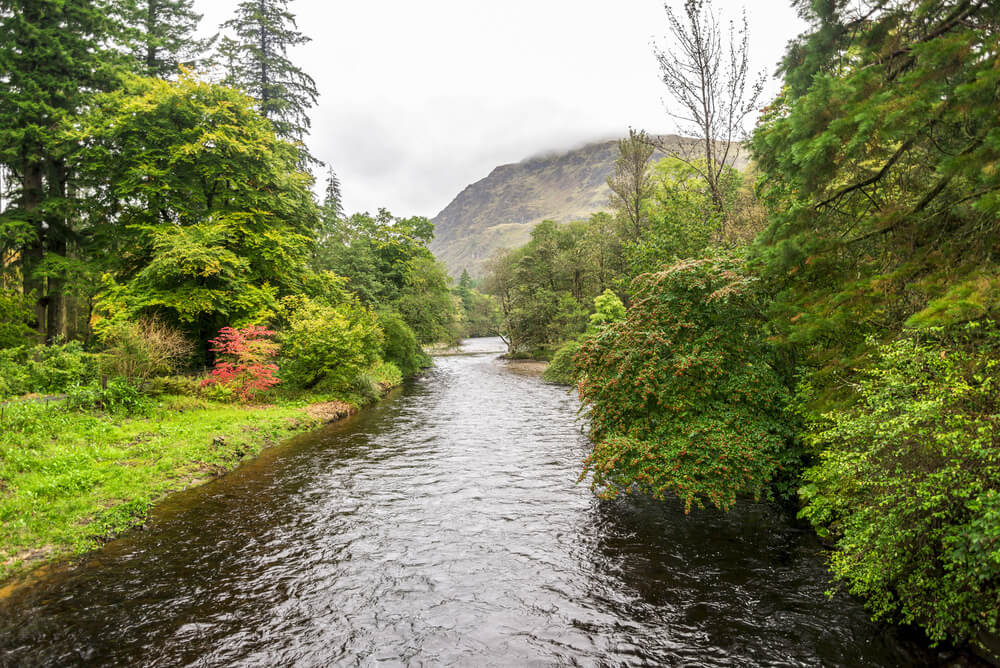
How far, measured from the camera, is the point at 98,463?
9883 millimetres

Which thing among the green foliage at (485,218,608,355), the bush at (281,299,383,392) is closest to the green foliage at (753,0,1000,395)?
the bush at (281,299,383,392)

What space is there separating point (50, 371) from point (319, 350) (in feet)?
27.3

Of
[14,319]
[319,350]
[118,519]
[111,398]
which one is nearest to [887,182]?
[118,519]

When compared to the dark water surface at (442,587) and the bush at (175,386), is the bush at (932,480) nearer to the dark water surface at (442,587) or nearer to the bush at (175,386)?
the dark water surface at (442,587)

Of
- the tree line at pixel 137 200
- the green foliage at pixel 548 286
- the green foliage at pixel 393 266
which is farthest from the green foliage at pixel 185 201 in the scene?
the green foliage at pixel 548 286

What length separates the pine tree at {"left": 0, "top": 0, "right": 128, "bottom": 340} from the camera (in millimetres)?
18328

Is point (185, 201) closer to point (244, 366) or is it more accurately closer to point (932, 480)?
point (244, 366)

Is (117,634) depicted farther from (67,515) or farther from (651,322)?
(651,322)

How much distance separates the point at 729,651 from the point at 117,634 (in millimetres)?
7530

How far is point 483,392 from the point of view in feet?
84.4

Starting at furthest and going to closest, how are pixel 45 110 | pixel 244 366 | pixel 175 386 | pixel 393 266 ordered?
pixel 393 266 < pixel 45 110 < pixel 244 366 < pixel 175 386

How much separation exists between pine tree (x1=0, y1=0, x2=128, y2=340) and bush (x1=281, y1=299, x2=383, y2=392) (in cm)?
959

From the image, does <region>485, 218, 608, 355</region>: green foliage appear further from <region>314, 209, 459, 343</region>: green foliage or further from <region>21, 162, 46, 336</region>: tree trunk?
<region>21, 162, 46, 336</region>: tree trunk

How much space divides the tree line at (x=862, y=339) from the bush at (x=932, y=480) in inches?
1.0
